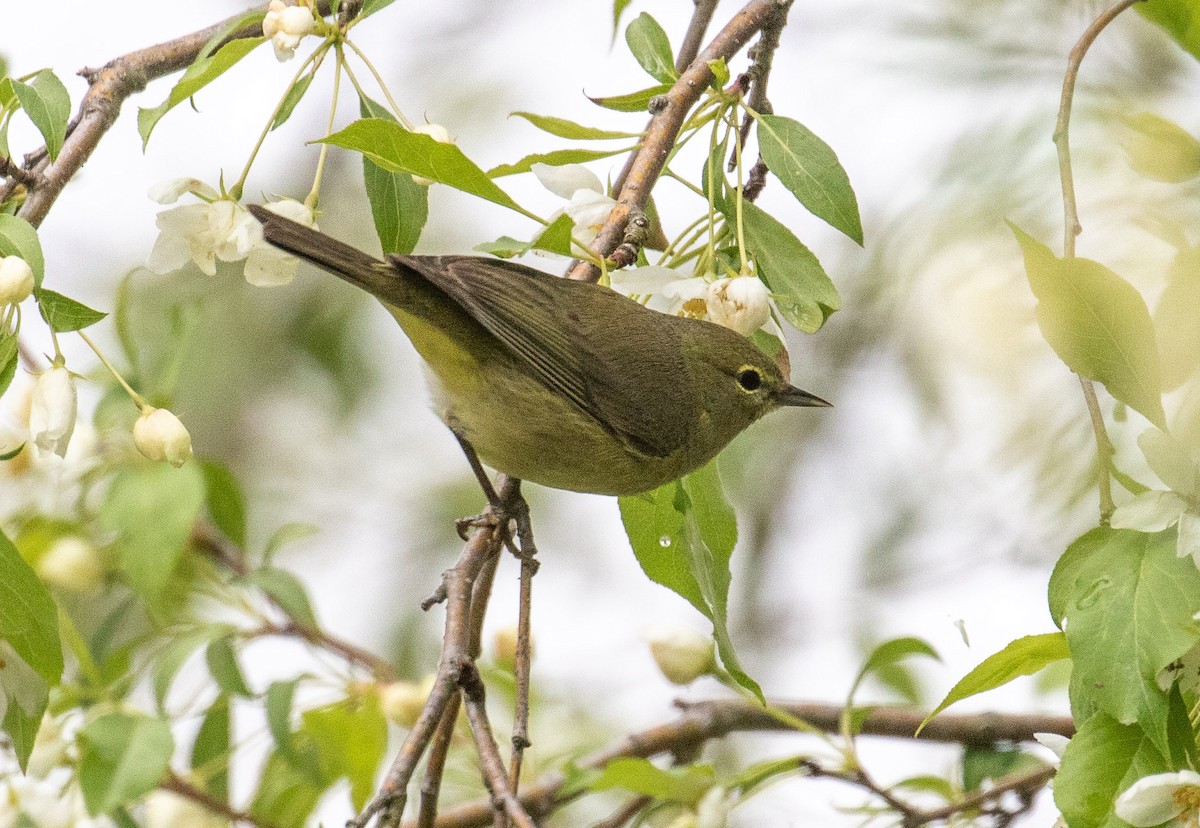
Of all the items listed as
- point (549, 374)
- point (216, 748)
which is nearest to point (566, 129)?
point (549, 374)

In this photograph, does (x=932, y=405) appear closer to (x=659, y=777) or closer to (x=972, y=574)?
(x=972, y=574)

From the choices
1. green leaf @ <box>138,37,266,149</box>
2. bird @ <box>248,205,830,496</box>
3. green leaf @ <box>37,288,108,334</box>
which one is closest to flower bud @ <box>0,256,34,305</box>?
green leaf @ <box>37,288,108,334</box>

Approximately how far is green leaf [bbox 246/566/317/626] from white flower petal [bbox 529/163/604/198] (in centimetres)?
155

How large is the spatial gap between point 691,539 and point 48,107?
1523 mm

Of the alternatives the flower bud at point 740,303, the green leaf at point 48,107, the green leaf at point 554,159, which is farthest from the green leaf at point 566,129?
the green leaf at point 48,107

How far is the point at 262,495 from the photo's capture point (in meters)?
7.58

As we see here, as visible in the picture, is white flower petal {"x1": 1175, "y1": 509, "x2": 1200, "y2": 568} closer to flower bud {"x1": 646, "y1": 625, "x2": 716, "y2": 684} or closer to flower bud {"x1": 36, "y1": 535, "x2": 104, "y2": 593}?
flower bud {"x1": 646, "y1": 625, "x2": 716, "y2": 684}

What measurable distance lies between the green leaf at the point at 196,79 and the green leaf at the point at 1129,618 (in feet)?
5.88

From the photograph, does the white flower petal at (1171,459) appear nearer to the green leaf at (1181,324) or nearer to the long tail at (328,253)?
the green leaf at (1181,324)

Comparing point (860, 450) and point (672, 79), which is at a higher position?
point (672, 79)

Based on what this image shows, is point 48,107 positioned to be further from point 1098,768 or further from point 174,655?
point 1098,768

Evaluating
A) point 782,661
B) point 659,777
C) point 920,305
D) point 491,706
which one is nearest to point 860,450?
point 782,661

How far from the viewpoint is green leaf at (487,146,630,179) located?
9.37 ft

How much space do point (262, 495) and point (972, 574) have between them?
3.96 meters
